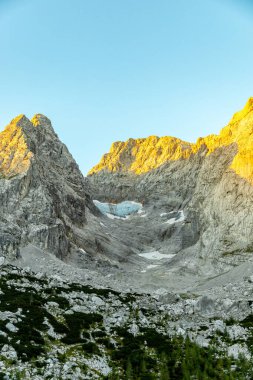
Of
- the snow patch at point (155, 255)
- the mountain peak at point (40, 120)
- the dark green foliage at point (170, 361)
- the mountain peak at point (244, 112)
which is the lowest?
the dark green foliage at point (170, 361)

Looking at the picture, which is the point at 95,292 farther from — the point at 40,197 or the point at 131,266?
the point at 131,266

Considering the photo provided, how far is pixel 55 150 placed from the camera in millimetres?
173000

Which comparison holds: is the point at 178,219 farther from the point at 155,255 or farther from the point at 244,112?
the point at 244,112

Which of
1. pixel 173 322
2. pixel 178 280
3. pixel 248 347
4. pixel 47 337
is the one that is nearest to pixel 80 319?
pixel 47 337

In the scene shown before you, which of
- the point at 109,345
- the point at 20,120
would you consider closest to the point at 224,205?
the point at 20,120

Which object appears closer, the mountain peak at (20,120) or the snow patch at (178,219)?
the mountain peak at (20,120)

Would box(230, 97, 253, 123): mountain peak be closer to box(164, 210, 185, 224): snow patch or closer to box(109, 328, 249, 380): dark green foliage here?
box(164, 210, 185, 224): snow patch

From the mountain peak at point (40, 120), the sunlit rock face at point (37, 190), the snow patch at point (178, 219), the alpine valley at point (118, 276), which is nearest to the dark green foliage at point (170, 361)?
the alpine valley at point (118, 276)

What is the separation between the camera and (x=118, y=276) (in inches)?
4459

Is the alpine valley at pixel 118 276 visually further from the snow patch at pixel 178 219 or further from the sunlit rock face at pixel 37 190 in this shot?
the snow patch at pixel 178 219

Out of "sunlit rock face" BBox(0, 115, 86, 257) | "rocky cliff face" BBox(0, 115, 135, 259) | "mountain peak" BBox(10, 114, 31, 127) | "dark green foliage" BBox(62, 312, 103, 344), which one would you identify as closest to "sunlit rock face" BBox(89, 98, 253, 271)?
"rocky cliff face" BBox(0, 115, 135, 259)

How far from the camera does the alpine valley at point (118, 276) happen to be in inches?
1364

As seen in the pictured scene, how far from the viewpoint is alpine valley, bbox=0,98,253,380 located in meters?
34.7

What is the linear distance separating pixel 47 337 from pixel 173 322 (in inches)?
590
